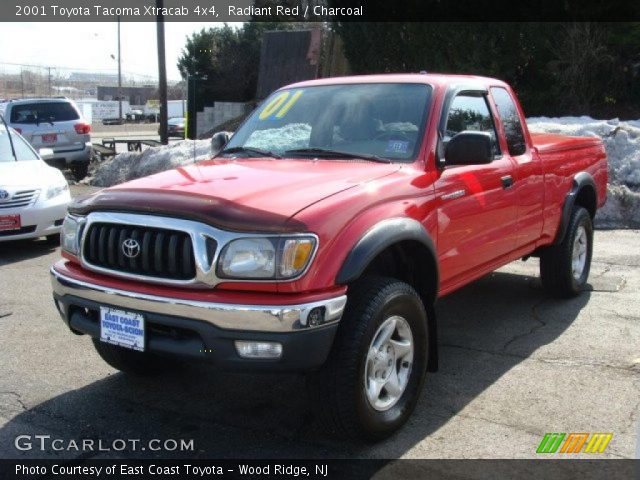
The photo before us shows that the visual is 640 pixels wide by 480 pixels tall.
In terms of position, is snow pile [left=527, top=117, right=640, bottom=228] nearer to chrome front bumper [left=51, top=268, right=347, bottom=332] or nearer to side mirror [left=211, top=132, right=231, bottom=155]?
side mirror [left=211, top=132, right=231, bottom=155]

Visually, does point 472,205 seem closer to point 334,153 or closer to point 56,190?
point 334,153

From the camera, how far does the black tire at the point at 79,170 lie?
15477mm

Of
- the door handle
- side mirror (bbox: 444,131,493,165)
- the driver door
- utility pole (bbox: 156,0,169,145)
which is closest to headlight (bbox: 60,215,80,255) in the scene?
the driver door

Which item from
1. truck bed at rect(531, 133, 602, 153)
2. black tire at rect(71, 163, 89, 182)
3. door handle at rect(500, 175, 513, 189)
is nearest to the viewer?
door handle at rect(500, 175, 513, 189)

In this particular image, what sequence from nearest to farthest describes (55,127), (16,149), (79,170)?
1. (16,149)
2. (55,127)
3. (79,170)

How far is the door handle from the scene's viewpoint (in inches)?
187

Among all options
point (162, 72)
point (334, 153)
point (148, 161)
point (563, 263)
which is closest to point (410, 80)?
point (334, 153)

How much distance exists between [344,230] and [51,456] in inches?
71.0

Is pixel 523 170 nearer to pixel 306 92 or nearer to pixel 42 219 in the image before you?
pixel 306 92

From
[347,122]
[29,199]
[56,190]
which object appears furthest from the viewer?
[56,190]

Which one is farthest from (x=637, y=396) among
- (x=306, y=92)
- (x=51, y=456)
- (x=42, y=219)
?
(x=42, y=219)

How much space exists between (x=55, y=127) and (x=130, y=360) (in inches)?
467

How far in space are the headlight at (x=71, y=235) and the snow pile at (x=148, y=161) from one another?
9201 mm

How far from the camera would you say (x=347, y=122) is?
4465mm
